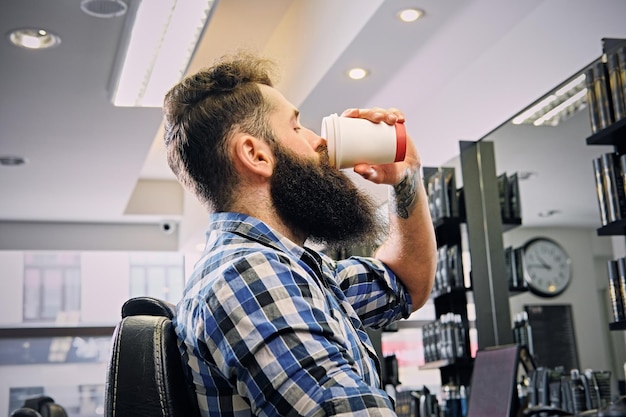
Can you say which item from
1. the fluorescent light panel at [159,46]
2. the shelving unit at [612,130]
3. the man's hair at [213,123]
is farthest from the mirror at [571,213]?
the man's hair at [213,123]

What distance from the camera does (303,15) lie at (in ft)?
16.5

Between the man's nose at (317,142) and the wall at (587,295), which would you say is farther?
the wall at (587,295)

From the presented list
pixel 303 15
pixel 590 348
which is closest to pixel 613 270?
pixel 590 348

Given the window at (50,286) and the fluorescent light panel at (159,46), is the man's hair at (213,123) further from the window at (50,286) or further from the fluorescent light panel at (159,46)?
the window at (50,286)

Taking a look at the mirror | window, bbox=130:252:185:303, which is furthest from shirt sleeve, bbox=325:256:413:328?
window, bbox=130:252:185:303

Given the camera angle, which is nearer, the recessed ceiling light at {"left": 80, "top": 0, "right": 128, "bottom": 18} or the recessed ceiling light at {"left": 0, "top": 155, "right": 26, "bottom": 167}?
the recessed ceiling light at {"left": 80, "top": 0, "right": 128, "bottom": 18}

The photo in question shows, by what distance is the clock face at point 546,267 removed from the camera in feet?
15.7

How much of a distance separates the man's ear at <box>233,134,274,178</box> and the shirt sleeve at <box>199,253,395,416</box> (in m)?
0.22

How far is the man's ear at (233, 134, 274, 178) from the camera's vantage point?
112 centimetres

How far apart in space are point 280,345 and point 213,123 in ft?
1.34

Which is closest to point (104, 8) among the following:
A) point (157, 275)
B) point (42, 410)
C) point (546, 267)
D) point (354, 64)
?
point (354, 64)

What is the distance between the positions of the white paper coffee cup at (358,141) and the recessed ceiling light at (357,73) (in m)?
3.56

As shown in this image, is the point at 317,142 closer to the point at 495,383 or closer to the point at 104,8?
the point at 495,383

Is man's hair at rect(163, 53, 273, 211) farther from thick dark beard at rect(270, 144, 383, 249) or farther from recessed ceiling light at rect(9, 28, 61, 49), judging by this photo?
recessed ceiling light at rect(9, 28, 61, 49)
